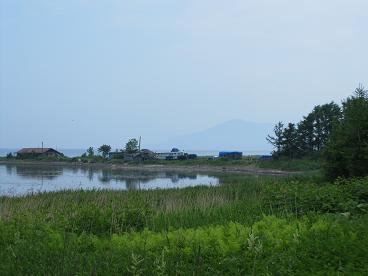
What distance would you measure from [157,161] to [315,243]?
Result: 76130 millimetres

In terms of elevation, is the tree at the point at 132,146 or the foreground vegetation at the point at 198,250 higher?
the tree at the point at 132,146

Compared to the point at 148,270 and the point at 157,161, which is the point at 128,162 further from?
the point at 148,270

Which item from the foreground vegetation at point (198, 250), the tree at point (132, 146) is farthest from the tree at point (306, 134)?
the foreground vegetation at point (198, 250)

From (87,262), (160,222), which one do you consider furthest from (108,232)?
(87,262)

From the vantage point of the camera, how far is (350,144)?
1836 centimetres

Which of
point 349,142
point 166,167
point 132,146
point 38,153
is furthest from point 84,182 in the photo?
point 38,153

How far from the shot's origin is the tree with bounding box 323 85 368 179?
17.9 m

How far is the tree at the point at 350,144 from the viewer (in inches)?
703

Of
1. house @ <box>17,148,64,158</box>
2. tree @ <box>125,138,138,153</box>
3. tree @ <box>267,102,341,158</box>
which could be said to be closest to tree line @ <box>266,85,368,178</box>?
→ tree @ <box>267,102,341,158</box>

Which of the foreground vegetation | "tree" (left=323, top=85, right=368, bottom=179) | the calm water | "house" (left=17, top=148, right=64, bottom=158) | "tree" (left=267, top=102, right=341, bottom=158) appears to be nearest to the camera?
the foreground vegetation

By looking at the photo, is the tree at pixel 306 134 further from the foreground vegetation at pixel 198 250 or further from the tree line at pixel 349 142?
the foreground vegetation at pixel 198 250

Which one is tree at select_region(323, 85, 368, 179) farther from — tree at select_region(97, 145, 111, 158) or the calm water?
tree at select_region(97, 145, 111, 158)

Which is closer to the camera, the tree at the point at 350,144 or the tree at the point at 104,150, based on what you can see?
the tree at the point at 350,144

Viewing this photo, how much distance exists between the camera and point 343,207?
8.95m
